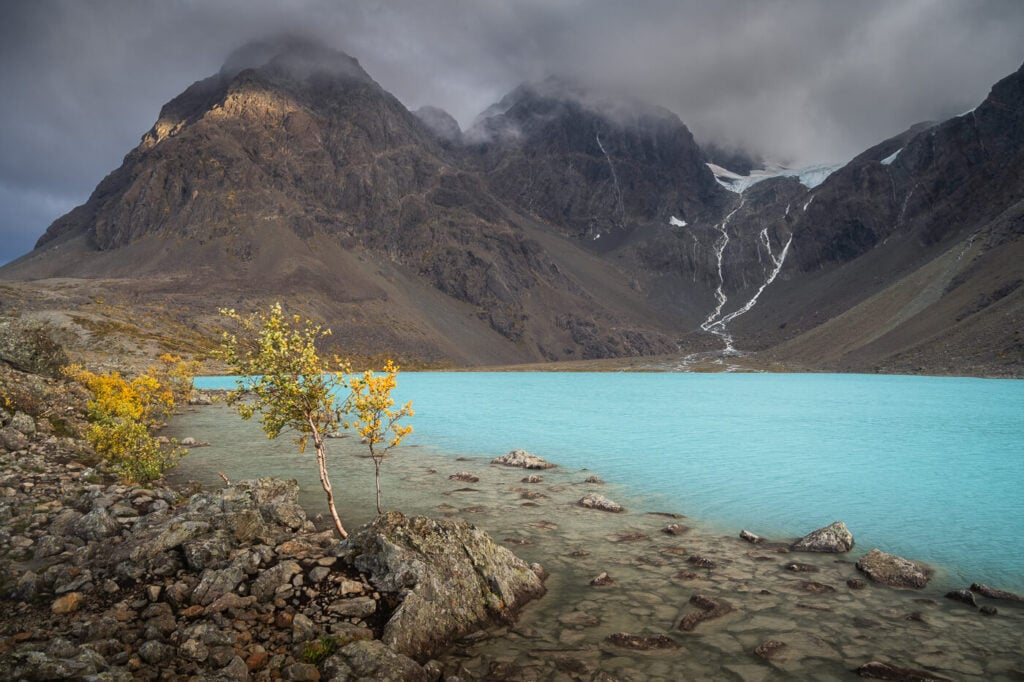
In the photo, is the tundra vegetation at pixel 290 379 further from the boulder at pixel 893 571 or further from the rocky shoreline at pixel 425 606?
the boulder at pixel 893 571

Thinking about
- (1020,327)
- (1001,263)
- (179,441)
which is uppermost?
(1001,263)

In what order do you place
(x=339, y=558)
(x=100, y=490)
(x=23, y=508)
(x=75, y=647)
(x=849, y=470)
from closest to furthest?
1. (x=75, y=647)
2. (x=339, y=558)
3. (x=23, y=508)
4. (x=100, y=490)
5. (x=849, y=470)

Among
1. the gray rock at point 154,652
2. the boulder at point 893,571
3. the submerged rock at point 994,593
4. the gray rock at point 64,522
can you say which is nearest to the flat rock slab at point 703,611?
the boulder at point 893,571

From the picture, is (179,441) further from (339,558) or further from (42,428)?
(339,558)

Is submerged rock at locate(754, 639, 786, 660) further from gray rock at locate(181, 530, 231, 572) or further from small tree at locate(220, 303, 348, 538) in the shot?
gray rock at locate(181, 530, 231, 572)

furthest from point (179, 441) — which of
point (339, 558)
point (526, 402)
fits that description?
point (526, 402)

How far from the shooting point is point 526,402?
8212 centimetres

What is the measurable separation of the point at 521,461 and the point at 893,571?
20354 mm

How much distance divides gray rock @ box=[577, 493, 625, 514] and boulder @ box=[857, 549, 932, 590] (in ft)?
29.9

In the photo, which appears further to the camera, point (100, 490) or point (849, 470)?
point (849, 470)

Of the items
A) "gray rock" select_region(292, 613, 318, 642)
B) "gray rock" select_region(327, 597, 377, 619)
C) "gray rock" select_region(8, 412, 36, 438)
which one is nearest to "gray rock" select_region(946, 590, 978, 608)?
"gray rock" select_region(327, 597, 377, 619)

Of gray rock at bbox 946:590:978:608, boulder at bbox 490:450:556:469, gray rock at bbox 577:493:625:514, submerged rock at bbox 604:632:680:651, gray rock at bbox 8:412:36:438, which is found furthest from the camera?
boulder at bbox 490:450:556:469

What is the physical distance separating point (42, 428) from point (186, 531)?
1961 cm

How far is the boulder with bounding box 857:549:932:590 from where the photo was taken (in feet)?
49.4
